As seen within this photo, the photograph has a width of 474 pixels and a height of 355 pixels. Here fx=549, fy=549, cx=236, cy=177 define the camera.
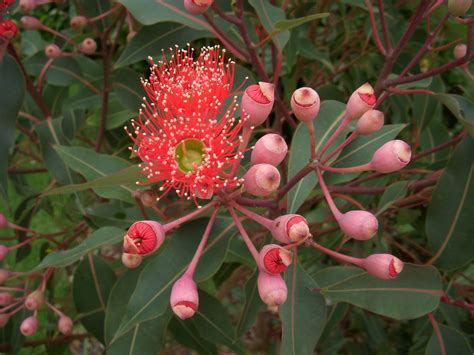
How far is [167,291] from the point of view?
126cm

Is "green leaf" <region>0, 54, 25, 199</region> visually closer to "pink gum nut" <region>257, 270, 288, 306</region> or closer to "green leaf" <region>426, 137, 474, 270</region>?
"pink gum nut" <region>257, 270, 288, 306</region>

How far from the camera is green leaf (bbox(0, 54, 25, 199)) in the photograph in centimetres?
157

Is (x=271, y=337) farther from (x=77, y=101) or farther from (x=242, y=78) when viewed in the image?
(x=242, y=78)

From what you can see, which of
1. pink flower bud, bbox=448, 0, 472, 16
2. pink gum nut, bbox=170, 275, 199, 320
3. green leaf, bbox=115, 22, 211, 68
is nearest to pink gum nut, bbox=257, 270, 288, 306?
pink gum nut, bbox=170, 275, 199, 320

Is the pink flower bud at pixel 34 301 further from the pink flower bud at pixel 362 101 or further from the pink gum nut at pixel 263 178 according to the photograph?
the pink flower bud at pixel 362 101

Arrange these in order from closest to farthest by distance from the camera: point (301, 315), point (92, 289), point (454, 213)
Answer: point (301, 315)
point (454, 213)
point (92, 289)

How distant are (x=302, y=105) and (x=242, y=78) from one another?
0.56m

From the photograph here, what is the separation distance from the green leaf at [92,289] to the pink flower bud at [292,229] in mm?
1022

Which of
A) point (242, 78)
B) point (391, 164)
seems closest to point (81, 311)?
point (242, 78)

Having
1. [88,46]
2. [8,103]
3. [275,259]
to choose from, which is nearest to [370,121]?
[275,259]

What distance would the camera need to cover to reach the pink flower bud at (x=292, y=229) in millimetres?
1012

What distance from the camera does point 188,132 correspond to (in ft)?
4.08

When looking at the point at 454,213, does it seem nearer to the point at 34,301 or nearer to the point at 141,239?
the point at 141,239

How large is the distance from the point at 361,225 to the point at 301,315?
29 cm
